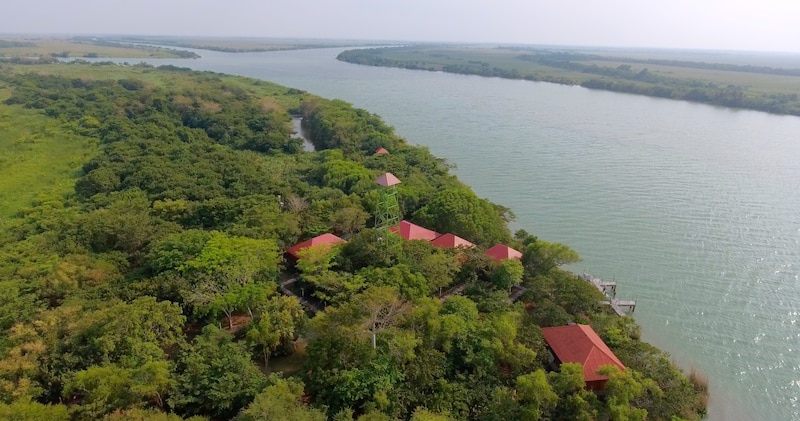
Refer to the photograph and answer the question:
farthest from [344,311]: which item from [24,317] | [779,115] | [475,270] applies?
[779,115]

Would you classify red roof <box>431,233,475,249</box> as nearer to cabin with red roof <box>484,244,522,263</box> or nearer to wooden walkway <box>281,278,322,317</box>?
cabin with red roof <box>484,244,522,263</box>

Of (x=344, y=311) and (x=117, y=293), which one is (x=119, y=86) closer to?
(x=117, y=293)

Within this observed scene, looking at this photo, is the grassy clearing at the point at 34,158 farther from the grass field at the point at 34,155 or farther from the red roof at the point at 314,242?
the red roof at the point at 314,242

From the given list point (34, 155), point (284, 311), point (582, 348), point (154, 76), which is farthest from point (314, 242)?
point (154, 76)

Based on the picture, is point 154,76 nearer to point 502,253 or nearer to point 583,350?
point 502,253

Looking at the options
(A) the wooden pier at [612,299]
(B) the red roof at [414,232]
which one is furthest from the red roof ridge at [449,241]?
(A) the wooden pier at [612,299]

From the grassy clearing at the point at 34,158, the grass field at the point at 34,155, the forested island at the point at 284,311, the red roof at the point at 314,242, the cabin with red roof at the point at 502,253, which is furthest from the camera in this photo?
the grass field at the point at 34,155

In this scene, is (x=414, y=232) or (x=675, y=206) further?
(x=675, y=206)
